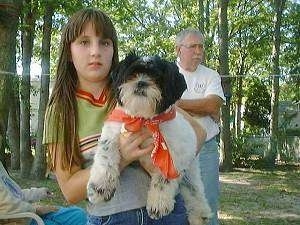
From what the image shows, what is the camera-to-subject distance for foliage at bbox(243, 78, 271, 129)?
118 feet

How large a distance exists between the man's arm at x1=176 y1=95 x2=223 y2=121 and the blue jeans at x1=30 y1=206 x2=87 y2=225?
145 centimetres

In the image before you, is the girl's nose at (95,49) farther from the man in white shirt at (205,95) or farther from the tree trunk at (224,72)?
the tree trunk at (224,72)

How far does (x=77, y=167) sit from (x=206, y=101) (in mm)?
2816

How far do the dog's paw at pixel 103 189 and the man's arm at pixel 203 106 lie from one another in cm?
257

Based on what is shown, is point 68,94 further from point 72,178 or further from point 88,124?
point 72,178

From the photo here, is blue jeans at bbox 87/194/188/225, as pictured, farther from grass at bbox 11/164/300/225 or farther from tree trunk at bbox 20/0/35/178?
tree trunk at bbox 20/0/35/178

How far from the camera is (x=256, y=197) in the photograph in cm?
1180

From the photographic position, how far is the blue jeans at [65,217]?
3924 millimetres

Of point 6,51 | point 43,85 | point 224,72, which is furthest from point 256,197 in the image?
point 6,51

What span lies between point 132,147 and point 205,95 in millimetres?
2958

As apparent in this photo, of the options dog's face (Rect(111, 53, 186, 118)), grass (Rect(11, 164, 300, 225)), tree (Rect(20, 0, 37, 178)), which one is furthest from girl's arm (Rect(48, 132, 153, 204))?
tree (Rect(20, 0, 37, 178))

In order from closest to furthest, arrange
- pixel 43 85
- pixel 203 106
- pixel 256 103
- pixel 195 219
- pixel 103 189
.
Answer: pixel 103 189
pixel 195 219
pixel 203 106
pixel 43 85
pixel 256 103

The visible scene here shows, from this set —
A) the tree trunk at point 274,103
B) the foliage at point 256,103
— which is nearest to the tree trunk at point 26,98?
the tree trunk at point 274,103

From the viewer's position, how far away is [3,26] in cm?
548
